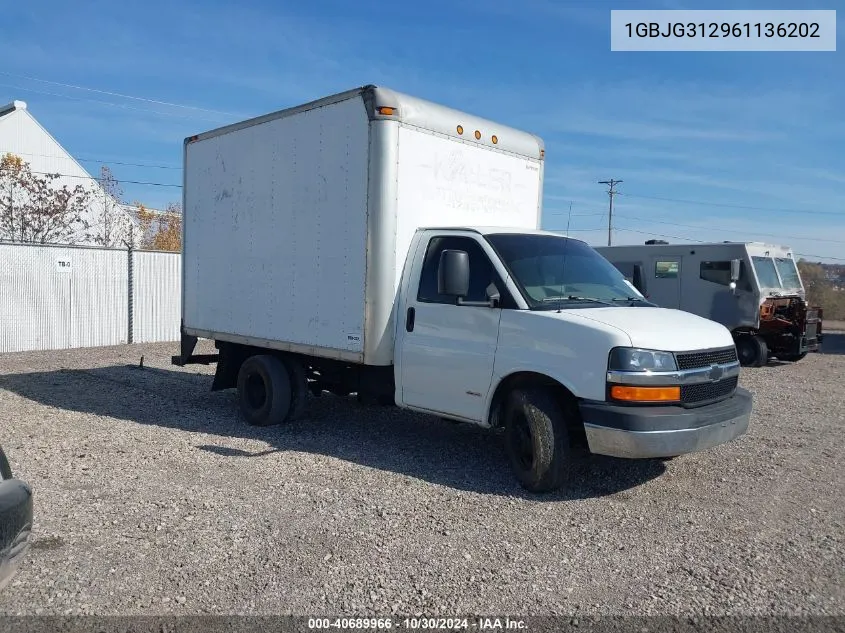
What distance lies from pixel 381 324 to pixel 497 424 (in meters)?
1.41

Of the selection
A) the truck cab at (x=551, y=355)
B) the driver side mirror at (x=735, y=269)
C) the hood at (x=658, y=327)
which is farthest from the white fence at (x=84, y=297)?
the driver side mirror at (x=735, y=269)

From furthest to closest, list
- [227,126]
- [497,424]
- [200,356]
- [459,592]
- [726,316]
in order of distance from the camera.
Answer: [726,316], [200,356], [227,126], [497,424], [459,592]

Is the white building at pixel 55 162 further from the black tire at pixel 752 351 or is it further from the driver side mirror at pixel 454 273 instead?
the driver side mirror at pixel 454 273

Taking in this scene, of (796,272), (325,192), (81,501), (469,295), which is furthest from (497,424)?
(796,272)

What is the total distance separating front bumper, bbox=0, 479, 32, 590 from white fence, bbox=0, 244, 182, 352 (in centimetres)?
1132

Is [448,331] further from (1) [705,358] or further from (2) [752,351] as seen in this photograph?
(2) [752,351]

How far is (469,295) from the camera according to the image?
6070 millimetres

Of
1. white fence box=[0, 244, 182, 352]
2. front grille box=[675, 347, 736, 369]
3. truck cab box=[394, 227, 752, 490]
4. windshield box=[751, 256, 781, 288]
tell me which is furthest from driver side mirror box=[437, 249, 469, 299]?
windshield box=[751, 256, 781, 288]

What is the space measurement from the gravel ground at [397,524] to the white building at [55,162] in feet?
68.1

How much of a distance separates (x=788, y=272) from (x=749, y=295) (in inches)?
77.1

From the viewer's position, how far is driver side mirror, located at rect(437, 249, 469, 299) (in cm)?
568

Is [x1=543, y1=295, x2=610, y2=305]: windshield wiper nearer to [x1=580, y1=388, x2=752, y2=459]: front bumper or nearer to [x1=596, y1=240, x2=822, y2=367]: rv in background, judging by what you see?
[x1=580, y1=388, x2=752, y2=459]: front bumper

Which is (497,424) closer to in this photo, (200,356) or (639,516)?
(639,516)

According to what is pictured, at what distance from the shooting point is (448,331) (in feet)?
20.2
